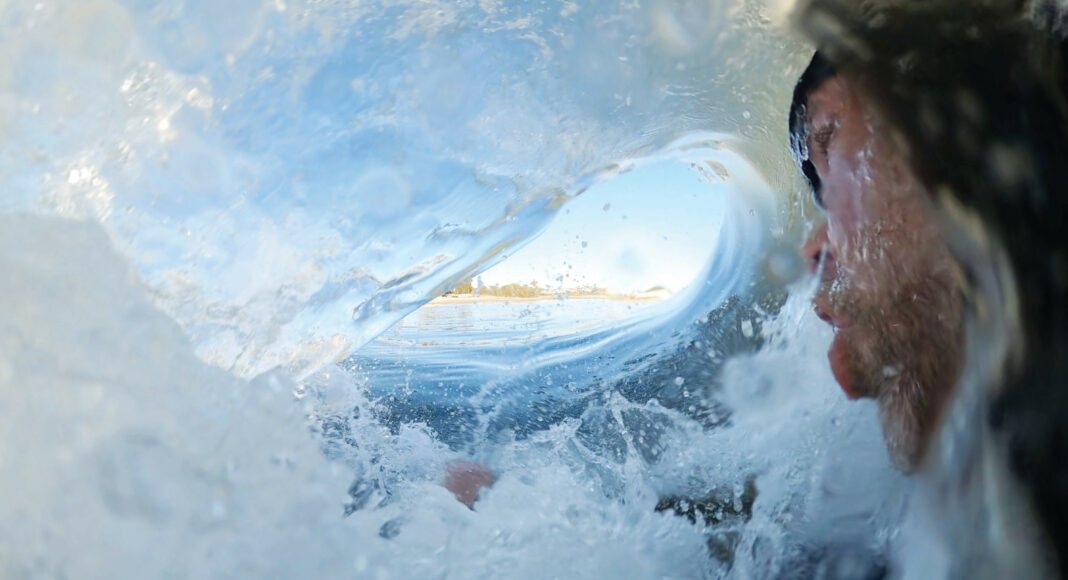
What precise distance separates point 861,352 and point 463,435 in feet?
2.76

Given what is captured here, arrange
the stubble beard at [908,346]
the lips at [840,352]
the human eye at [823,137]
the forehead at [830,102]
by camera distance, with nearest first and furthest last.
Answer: the stubble beard at [908,346], the forehead at [830,102], the human eye at [823,137], the lips at [840,352]

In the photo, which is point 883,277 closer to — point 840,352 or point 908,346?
point 908,346

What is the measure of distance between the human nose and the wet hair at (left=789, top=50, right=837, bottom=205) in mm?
52

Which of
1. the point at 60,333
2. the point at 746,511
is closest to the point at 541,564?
the point at 746,511

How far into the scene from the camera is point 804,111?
864 millimetres

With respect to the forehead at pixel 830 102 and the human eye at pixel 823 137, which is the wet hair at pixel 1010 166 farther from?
the human eye at pixel 823 137

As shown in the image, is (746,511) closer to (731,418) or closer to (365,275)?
(731,418)

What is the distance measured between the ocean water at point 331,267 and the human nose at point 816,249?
71 mm

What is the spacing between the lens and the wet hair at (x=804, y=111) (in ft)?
2.39

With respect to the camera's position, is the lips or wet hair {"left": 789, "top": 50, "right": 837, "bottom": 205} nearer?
wet hair {"left": 789, "top": 50, "right": 837, "bottom": 205}

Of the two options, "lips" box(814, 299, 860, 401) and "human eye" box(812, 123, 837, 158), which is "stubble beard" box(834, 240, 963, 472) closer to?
"lips" box(814, 299, 860, 401)

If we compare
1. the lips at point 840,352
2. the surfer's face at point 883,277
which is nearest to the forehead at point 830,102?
Result: the surfer's face at point 883,277

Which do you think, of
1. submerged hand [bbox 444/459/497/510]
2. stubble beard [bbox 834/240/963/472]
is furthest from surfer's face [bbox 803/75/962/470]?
submerged hand [bbox 444/459/497/510]

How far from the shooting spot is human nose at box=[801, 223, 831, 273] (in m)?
1.02
